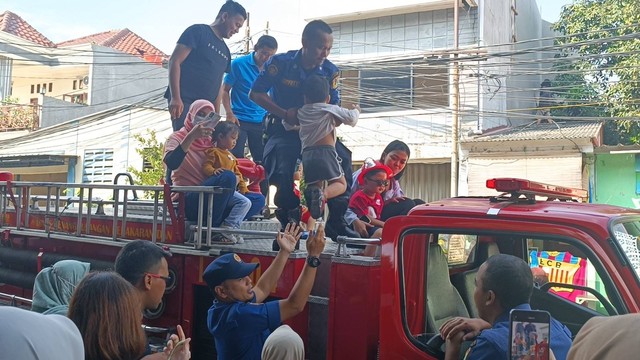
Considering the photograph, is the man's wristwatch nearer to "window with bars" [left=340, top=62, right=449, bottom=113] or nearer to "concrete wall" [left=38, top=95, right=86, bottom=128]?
"window with bars" [left=340, top=62, right=449, bottom=113]

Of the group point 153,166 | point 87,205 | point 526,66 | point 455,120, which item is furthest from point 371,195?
point 526,66

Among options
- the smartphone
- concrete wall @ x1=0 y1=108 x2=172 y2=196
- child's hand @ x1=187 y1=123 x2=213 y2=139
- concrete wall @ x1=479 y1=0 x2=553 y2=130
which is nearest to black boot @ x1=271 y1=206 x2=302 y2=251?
child's hand @ x1=187 y1=123 x2=213 y2=139

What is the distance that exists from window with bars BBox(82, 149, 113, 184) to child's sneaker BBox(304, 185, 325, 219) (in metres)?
14.6

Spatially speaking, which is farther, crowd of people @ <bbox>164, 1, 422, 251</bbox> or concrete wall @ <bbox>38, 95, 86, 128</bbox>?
concrete wall @ <bbox>38, 95, 86, 128</bbox>

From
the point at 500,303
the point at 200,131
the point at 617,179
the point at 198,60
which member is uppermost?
the point at 198,60

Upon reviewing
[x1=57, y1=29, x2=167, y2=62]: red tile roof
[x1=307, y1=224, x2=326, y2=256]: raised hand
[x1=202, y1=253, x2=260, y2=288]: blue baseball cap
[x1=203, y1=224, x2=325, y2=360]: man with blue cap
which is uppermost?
[x1=57, y1=29, x2=167, y2=62]: red tile roof

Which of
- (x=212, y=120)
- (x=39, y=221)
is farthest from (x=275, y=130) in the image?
(x=39, y=221)

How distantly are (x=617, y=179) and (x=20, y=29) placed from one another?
21.2 m

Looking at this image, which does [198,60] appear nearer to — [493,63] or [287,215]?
[287,215]

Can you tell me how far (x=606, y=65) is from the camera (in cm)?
1633

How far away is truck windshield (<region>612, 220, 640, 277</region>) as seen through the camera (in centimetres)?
241

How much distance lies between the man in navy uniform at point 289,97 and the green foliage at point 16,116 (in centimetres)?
1785

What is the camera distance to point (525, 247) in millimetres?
3082

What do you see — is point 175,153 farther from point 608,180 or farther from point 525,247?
point 608,180
